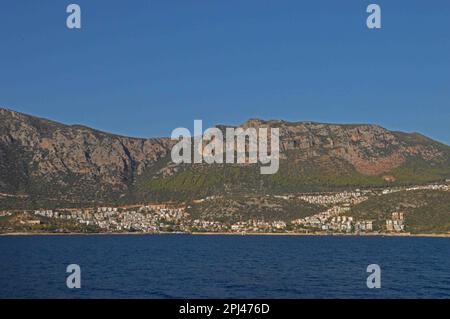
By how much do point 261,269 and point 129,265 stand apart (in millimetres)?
25053

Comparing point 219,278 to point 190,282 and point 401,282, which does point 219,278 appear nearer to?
point 190,282

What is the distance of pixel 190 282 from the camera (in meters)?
79.6

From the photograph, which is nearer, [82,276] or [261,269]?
[82,276]

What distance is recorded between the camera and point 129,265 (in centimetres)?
10994
